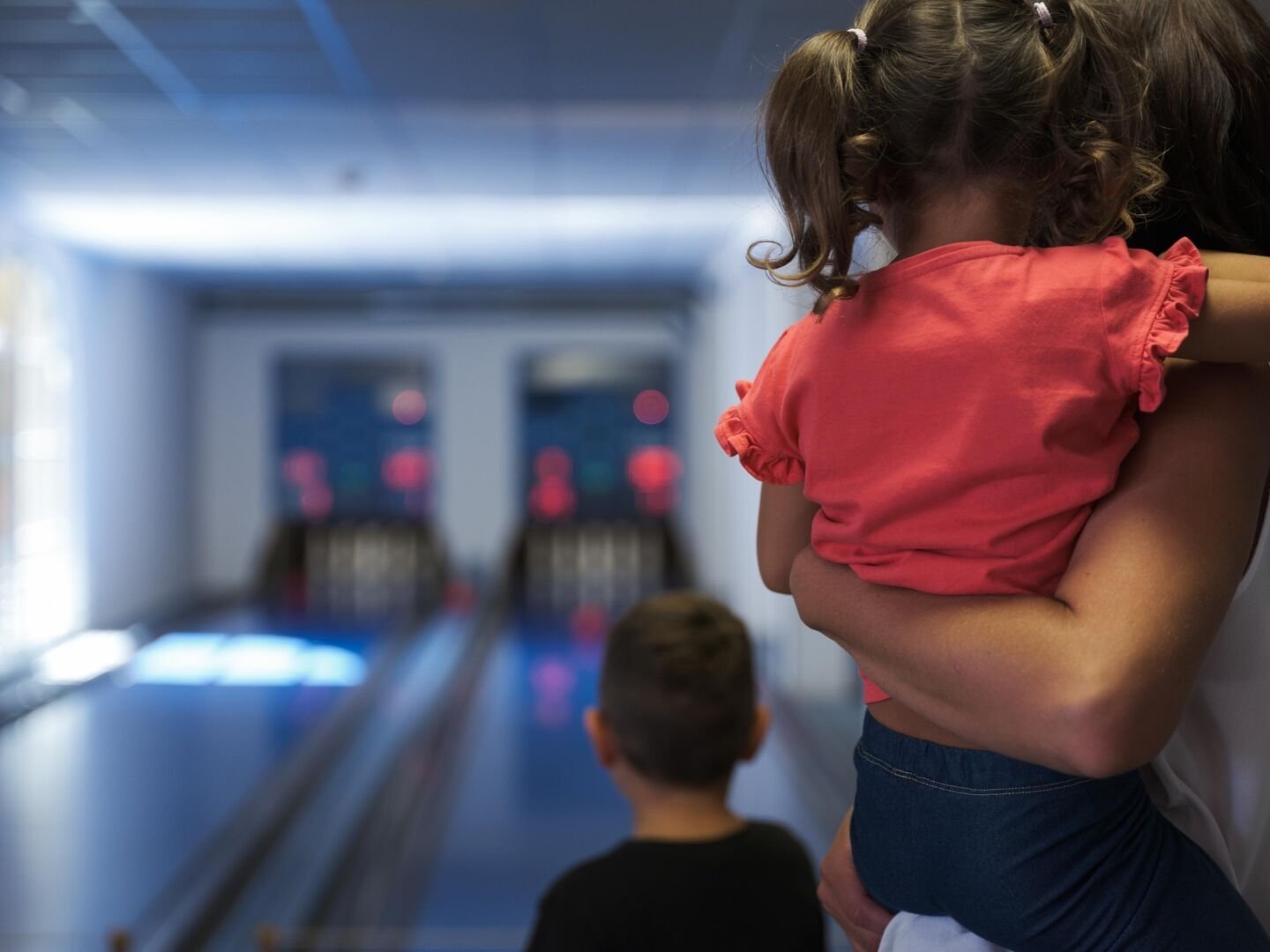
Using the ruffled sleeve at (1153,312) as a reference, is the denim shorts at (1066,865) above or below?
below

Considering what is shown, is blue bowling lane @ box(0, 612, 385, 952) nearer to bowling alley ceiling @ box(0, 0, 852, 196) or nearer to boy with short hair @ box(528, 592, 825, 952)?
bowling alley ceiling @ box(0, 0, 852, 196)

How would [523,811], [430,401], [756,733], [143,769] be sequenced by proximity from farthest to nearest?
[430,401] < [143,769] < [523,811] < [756,733]

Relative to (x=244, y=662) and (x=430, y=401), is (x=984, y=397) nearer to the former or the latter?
(x=244, y=662)

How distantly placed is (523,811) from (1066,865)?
5.08m

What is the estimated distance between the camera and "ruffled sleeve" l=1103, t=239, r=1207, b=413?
0.77 m

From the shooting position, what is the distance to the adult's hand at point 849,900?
38.6 inches

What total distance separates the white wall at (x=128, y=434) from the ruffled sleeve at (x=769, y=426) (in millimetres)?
9377

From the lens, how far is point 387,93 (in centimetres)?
538

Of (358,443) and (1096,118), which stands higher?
(1096,118)

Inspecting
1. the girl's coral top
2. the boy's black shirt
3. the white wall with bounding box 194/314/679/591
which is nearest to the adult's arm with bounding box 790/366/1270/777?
the girl's coral top

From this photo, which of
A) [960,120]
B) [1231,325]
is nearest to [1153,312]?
[1231,325]

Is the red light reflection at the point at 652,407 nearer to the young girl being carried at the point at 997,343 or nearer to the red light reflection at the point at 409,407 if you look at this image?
the red light reflection at the point at 409,407

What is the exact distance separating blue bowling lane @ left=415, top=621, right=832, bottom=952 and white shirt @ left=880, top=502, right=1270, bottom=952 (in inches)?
120

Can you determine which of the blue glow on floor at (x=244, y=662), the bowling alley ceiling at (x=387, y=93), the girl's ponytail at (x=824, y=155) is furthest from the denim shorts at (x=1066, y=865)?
the blue glow on floor at (x=244, y=662)
